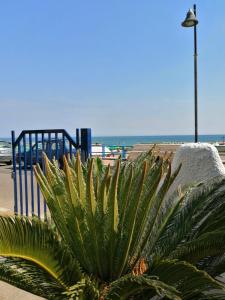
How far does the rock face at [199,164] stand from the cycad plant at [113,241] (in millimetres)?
1141

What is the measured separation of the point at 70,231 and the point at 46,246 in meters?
0.27

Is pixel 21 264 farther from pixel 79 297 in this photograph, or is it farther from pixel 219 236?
pixel 219 236

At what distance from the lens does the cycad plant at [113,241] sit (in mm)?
2539

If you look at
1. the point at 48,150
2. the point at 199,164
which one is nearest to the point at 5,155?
the point at 48,150

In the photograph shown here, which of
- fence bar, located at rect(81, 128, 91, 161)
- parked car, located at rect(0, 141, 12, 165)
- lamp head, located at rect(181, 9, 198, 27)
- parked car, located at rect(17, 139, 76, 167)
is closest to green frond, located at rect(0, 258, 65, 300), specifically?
parked car, located at rect(17, 139, 76, 167)

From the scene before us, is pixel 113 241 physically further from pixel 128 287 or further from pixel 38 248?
pixel 38 248

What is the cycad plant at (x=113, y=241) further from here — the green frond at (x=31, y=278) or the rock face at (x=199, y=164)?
the rock face at (x=199, y=164)

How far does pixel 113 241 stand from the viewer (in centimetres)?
281

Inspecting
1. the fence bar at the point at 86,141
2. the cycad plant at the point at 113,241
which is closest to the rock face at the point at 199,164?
the cycad plant at the point at 113,241

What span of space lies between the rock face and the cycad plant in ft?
3.74

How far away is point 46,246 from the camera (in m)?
2.66

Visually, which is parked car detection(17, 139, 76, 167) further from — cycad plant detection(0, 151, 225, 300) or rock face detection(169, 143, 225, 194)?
cycad plant detection(0, 151, 225, 300)

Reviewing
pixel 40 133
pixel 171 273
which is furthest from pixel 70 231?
pixel 40 133

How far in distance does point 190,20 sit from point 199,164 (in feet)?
29.8
